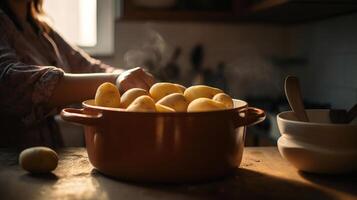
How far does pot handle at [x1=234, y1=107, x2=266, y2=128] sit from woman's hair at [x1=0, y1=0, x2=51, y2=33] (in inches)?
27.9

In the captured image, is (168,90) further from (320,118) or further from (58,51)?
(58,51)

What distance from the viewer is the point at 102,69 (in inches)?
50.4

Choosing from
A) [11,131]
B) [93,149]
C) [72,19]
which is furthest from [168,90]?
[72,19]

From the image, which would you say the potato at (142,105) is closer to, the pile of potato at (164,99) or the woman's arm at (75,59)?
the pile of potato at (164,99)

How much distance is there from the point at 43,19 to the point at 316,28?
1143 millimetres

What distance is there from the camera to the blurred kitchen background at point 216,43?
1.83 metres

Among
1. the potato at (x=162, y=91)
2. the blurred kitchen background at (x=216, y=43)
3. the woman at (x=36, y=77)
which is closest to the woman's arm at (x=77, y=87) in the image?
the woman at (x=36, y=77)

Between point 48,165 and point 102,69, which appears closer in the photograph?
point 48,165

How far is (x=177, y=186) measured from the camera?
598 mm

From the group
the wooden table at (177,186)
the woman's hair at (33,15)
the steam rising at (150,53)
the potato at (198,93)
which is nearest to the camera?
the wooden table at (177,186)

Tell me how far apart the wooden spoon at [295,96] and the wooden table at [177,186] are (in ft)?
0.27

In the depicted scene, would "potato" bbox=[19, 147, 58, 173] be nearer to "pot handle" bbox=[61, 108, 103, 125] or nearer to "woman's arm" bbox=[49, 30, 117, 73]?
"pot handle" bbox=[61, 108, 103, 125]

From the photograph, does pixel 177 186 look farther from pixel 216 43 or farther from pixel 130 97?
pixel 216 43

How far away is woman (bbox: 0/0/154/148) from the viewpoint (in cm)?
88
